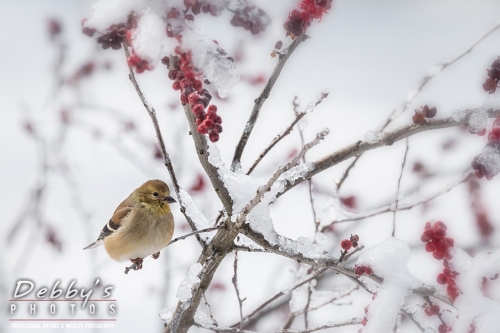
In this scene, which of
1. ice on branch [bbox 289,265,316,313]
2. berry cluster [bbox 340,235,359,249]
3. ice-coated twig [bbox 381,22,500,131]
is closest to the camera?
berry cluster [bbox 340,235,359,249]

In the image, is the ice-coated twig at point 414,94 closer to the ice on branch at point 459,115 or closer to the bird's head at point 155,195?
the ice on branch at point 459,115

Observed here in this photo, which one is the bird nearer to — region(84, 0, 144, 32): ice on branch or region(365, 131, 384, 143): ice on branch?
region(365, 131, 384, 143): ice on branch

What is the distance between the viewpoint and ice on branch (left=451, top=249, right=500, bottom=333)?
107 cm

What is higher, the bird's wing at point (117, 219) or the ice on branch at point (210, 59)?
the bird's wing at point (117, 219)

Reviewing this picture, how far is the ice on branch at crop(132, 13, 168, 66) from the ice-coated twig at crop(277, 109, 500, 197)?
67cm

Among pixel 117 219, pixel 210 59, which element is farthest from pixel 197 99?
pixel 117 219

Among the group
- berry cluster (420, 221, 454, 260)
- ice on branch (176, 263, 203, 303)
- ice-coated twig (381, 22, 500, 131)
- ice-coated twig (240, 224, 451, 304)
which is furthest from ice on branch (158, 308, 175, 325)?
ice-coated twig (381, 22, 500, 131)

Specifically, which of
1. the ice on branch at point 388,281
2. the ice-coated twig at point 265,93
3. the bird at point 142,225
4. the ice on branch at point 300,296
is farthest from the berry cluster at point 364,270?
the bird at point 142,225

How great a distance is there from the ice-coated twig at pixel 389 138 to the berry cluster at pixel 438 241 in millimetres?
280

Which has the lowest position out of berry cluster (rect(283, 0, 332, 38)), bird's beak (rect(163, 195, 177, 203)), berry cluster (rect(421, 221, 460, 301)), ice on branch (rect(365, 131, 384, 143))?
Result: berry cluster (rect(421, 221, 460, 301))

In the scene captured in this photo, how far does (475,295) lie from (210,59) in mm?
821

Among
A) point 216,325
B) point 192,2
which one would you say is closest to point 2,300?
point 216,325

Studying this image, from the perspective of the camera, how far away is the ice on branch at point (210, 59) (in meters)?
0.87

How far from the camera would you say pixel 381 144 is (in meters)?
1.33
